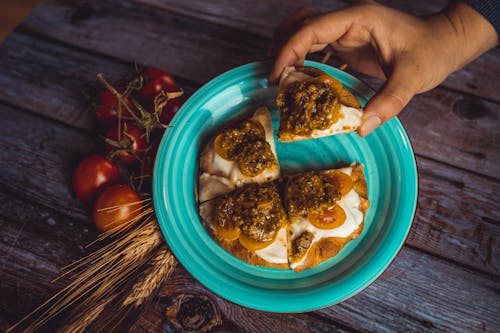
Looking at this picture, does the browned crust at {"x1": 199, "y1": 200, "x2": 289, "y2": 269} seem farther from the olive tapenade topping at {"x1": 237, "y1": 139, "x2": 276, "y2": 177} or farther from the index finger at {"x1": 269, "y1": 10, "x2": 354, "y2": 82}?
the index finger at {"x1": 269, "y1": 10, "x2": 354, "y2": 82}

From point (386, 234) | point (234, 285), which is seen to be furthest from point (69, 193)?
point (386, 234)

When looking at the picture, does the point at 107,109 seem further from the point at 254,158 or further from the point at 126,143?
the point at 254,158

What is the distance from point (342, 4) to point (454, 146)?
5.41 ft

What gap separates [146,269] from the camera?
2.69 metres

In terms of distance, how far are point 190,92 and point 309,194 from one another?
4.72 ft

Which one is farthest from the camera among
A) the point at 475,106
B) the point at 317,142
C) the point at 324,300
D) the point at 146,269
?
the point at 475,106

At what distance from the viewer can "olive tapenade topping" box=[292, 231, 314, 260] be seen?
8.58 feet

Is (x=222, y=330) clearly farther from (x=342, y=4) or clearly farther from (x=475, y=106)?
(x=342, y=4)

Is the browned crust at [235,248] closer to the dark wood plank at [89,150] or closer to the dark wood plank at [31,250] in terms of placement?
the dark wood plank at [31,250]

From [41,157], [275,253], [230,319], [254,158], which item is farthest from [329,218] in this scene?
[41,157]

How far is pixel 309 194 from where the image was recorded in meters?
2.67

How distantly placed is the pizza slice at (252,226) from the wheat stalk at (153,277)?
390 mm

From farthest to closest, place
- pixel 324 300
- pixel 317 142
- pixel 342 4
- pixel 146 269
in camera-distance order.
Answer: pixel 342 4 → pixel 317 142 → pixel 146 269 → pixel 324 300

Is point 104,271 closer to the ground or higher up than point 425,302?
higher up
